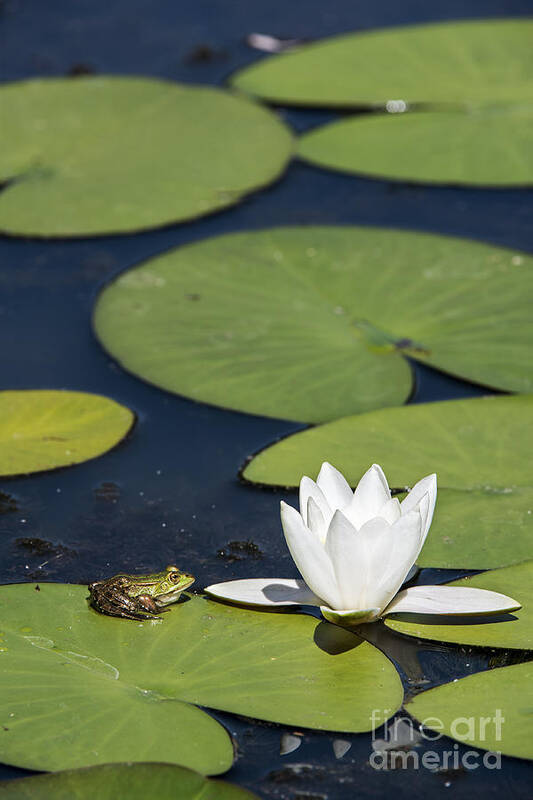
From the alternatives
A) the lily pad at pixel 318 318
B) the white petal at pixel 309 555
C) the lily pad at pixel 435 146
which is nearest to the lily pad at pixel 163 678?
the white petal at pixel 309 555

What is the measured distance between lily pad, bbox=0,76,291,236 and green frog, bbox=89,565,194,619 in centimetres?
239

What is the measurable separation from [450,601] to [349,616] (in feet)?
0.92

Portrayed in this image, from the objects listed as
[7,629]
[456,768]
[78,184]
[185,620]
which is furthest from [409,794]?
[78,184]

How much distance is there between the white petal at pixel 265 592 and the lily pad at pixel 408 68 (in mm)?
3602

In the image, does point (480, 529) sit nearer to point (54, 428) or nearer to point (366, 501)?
point (366, 501)

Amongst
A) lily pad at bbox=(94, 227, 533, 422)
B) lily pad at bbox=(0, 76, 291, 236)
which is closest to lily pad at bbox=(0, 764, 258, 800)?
lily pad at bbox=(94, 227, 533, 422)

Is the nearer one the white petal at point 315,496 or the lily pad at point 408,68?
the white petal at point 315,496

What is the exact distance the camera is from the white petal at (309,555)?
8.54ft

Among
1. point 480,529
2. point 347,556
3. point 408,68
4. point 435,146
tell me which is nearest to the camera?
point 347,556

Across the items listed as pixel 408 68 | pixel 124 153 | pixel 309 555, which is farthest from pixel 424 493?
pixel 408 68

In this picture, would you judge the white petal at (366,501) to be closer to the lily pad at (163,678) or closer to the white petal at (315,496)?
the white petal at (315,496)

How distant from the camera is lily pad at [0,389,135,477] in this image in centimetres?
342

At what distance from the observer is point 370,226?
4754 mm

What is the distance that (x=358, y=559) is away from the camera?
2.60 metres
